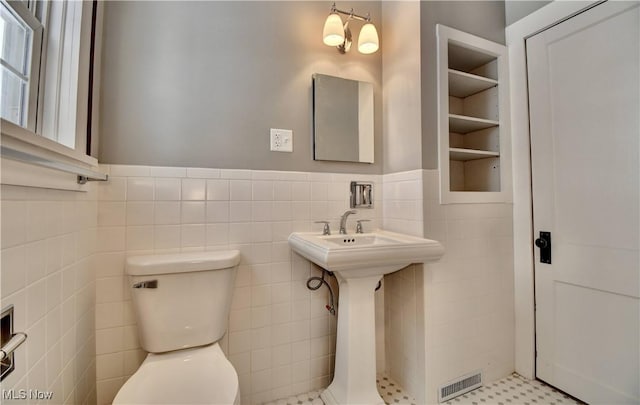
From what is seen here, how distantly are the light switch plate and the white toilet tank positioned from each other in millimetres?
611

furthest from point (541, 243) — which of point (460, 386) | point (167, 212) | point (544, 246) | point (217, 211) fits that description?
point (167, 212)

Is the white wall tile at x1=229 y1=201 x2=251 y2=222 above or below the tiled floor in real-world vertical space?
above

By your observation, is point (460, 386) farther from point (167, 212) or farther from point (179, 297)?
point (167, 212)

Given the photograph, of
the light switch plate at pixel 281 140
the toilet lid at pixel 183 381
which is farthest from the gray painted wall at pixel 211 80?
the toilet lid at pixel 183 381

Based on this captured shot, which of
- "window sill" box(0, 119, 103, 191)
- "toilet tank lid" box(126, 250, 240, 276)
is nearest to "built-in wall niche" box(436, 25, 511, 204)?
"toilet tank lid" box(126, 250, 240, 276)

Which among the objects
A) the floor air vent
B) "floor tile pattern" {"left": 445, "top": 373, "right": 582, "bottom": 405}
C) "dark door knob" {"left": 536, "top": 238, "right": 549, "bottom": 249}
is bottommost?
"floor tile pattern" {"left": 445, "top": 373, "right": 582, "bottom": 405}

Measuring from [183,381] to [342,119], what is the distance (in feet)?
4.65

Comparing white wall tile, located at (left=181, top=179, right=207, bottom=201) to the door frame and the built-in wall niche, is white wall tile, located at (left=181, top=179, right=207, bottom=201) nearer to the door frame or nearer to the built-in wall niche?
the built-in wall niche

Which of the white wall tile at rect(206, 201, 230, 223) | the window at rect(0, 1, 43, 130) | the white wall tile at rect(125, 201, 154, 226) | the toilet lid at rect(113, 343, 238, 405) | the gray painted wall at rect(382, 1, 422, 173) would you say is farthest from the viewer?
the gray painted wall at rect(382, 1, 422, 173)

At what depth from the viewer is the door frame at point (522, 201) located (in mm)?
1537

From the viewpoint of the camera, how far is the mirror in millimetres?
1499

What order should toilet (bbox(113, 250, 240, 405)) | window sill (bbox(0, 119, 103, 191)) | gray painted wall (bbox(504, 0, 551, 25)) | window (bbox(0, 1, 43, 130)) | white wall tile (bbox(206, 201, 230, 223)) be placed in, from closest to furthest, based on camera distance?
window sill (bbox(0, 119, 103, 191)), window (bbox(0, 1, 43, 130)), toilet (bbox(113, 250, 240, 405)), white wall tile (bbox(206, 201, 230, 223)), gray painted wall (bbox(504, 0, 551, 25))

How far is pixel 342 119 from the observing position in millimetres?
1559

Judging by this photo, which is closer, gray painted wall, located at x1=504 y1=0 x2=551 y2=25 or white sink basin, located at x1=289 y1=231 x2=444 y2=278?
white sink basin, located at x1=289 y1=231 x2=444 y2=278
